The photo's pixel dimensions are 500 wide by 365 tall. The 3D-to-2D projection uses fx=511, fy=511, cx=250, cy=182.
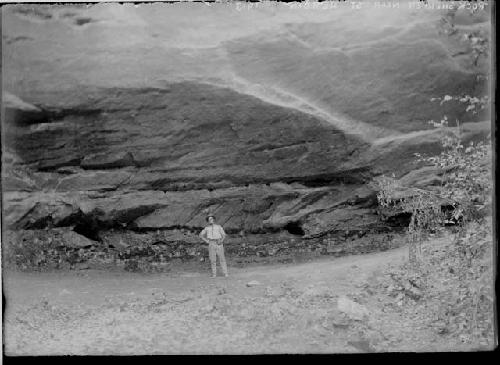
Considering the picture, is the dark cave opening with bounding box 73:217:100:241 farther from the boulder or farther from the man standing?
the boulder

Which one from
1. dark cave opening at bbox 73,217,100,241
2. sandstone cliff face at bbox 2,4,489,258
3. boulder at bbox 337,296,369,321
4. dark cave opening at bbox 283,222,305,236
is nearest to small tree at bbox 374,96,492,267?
sandstone cliff face at bbox 2,4,489,258

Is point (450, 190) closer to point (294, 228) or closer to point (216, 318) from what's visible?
point (294, 228)

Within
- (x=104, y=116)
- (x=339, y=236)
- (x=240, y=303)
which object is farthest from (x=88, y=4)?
(x=339, y=236)

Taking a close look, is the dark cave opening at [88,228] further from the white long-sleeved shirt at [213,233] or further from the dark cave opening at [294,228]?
the dark cave opening at [294,228]

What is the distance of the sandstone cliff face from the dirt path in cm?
102

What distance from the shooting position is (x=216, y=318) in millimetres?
5164

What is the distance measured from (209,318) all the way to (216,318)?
0.23 feet

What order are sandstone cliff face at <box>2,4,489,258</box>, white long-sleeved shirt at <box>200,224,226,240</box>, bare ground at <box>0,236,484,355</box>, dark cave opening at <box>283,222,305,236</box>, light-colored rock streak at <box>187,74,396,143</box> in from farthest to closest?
1. dark cave opening at <box>283,222,305,236</box>
2. light-colored rock streak at <box>187,74,396,143</box>
3. white long-sleeved shirt at <box>200,224,226,240</box>
4. sandstone cliff face at <box>2,4,489,258</box>
5. bare ground at <box>0,236,484,355</box>

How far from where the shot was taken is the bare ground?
4.99m

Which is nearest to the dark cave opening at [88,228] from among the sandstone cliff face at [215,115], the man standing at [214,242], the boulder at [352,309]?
the sandstone cliff face at [215,115]

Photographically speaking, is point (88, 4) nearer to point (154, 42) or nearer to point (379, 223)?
point (154, 42)

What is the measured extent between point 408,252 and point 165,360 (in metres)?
2.86

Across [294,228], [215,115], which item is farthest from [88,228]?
[294,228]

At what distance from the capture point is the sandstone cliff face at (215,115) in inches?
223
